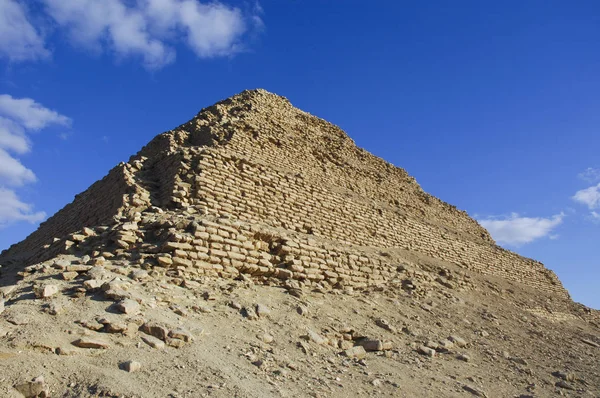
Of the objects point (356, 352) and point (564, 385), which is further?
point (564, 385)

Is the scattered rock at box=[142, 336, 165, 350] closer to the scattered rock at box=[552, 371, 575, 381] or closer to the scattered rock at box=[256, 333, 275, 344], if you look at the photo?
the scattered rock at box=[256, 333, 275, 344]

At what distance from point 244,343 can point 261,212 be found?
5078mm

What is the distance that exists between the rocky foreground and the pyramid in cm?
53

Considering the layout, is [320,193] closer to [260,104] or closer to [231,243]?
[231,243]

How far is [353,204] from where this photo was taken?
42.9 ft

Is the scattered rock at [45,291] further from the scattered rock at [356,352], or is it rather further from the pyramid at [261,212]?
the scattered rock at [356,352]

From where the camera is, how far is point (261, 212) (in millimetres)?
10336

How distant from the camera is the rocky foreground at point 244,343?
4.12m

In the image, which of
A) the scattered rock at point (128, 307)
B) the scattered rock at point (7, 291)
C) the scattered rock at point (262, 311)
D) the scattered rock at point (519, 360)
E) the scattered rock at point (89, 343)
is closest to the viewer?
the scattered rock at point (89, 343)

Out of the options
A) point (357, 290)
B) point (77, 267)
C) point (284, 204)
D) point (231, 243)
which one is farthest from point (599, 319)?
point (77, 267)

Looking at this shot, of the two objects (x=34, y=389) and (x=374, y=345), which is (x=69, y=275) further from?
(x=374, y=345)

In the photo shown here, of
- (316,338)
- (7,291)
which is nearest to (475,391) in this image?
(316,338)

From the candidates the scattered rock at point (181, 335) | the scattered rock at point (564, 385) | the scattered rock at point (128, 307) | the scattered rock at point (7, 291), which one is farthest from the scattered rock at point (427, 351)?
the scattered rock at point (7, 291)

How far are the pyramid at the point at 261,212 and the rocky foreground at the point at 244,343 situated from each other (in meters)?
0.53
